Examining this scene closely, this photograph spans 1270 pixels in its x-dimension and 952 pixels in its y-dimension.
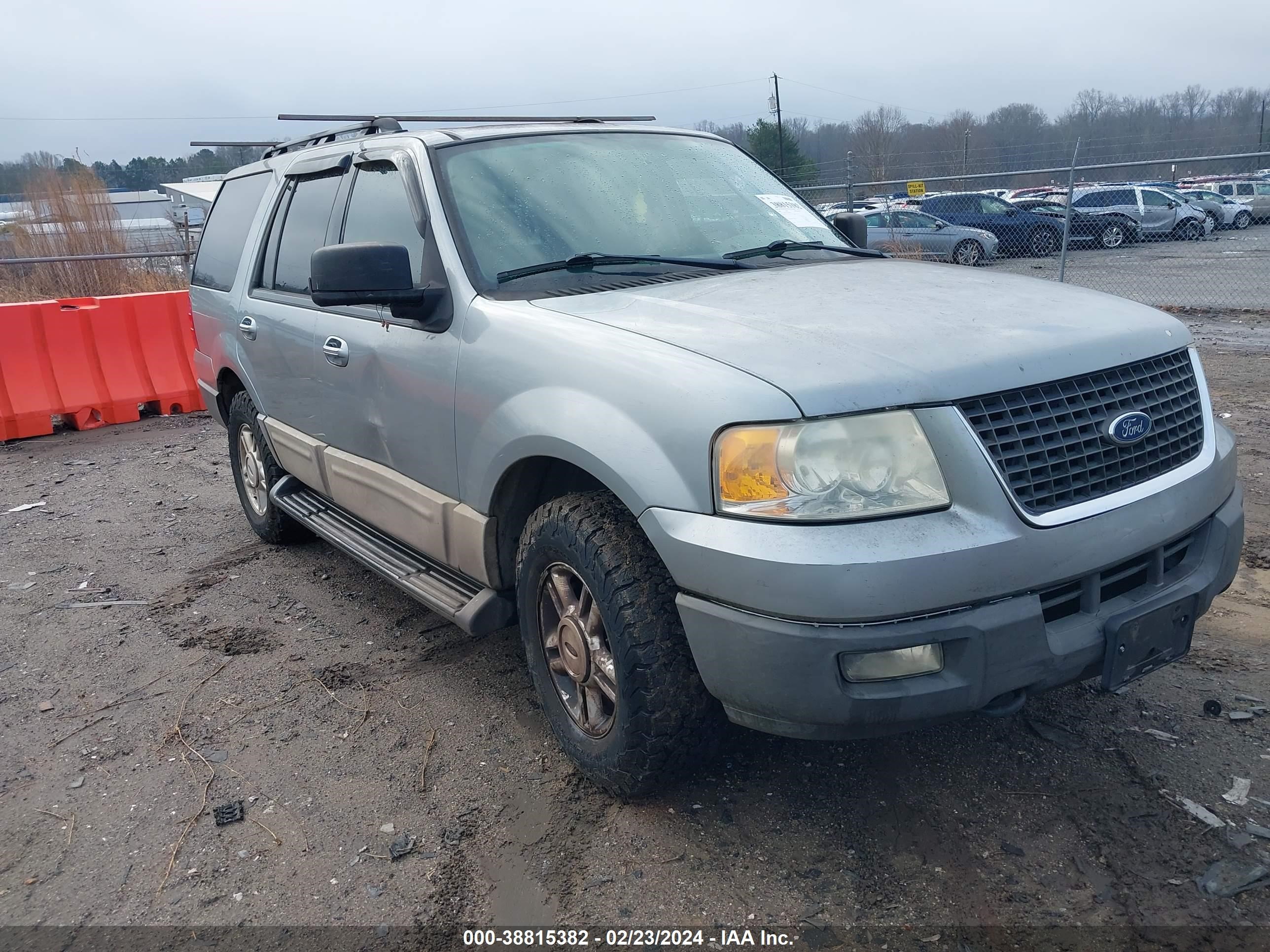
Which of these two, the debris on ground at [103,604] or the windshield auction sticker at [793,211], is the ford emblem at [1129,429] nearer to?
the windshield auction sticker at [793,211]

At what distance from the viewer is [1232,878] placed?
2475 millimetres

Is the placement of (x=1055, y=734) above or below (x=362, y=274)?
below

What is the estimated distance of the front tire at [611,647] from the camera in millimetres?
2600

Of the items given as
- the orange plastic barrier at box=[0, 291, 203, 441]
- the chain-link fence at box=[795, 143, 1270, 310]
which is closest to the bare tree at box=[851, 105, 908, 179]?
the chain-link fence at box=[795, 143, 1270, 310]

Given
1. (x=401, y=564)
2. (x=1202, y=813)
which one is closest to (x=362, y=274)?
(x=401, y=564)

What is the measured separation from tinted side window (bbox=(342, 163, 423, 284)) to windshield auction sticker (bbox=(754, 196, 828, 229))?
137cm

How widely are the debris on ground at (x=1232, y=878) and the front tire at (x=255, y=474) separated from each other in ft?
13.8

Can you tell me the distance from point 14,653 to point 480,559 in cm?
254

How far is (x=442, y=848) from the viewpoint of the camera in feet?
9.28

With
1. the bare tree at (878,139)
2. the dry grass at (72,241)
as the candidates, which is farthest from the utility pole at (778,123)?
the dry grass at (72,241)

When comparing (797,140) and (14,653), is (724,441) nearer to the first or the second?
(14,653)

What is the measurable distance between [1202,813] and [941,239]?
17.7 m

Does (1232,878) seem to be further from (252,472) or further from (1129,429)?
(252,472)

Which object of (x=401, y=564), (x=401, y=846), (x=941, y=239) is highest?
(x=401, y=564)
